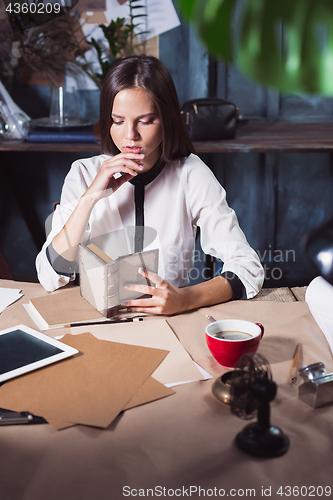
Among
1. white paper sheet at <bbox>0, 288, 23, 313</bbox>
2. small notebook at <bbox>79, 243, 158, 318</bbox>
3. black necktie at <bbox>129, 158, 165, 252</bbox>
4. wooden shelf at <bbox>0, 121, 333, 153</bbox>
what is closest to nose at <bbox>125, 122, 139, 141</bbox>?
black necktie at <bbox>129, 158, 165, 252</bbox>

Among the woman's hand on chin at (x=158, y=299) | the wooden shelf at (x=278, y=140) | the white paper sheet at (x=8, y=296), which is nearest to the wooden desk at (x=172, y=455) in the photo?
the woman's hand on chin at (x=158, y=299)

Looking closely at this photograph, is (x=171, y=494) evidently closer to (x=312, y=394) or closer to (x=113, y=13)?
(x=312, y=394)

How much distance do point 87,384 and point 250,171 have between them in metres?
1.90

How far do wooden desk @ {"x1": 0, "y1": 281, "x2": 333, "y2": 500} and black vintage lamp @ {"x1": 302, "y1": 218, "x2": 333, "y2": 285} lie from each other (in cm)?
28

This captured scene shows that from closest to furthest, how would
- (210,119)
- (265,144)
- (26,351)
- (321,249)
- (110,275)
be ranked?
1. (321,249)
2. (26,351)
3. (110,275)
4. (265,144)
5. (210,119)

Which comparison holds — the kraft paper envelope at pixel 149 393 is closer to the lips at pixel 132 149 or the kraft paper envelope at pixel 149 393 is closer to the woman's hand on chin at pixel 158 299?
the woman's hand on chin at pixel 158 299

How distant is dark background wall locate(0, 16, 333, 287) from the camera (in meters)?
2.40

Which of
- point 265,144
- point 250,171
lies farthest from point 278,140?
point 250,171

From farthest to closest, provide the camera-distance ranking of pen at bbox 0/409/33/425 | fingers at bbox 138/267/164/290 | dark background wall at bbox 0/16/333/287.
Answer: dark background wall at bbox 0/16/333/287
fingers at bbox 138/267/164/290
pen at bbox 0/409/33/425

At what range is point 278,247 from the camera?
2.54m

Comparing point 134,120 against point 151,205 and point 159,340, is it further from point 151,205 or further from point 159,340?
point 159,340

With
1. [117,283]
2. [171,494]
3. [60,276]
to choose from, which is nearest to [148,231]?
[60,276]

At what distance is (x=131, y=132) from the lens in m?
1.31

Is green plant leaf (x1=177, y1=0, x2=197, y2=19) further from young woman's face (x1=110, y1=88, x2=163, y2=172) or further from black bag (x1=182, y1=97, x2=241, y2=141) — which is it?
black bag (x1=182, y1=97, x2=241, y2=141)
